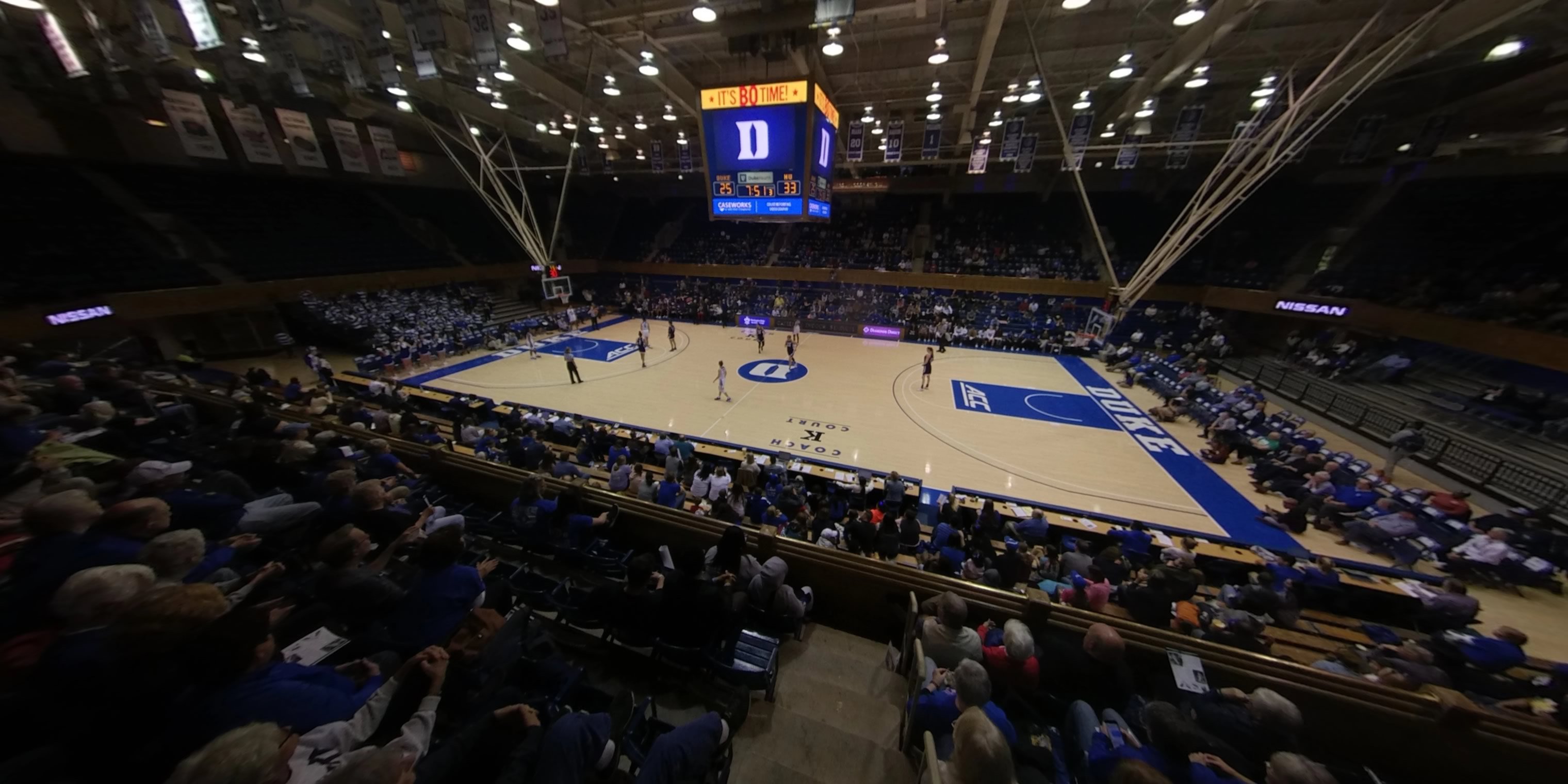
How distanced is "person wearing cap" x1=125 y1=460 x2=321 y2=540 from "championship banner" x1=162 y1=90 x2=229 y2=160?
671 inches

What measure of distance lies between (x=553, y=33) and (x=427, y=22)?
2.32 m

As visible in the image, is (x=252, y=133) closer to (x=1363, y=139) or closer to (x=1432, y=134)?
(x=1363, y=139)

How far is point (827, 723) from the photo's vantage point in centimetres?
365

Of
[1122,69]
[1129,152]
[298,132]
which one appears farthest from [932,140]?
[298,132]

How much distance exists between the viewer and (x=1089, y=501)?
425 inches

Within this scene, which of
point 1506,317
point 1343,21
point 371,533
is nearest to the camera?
point 371,533

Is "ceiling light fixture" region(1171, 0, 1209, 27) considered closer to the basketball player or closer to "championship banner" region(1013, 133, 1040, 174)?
"championship banner" region(1013, 133, 1040, 174)

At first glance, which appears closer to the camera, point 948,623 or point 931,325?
point 948,623

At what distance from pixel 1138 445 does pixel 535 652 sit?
52.6 feet

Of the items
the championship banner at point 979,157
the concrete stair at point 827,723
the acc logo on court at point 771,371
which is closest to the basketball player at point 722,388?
the acc logo on court at point 771,371

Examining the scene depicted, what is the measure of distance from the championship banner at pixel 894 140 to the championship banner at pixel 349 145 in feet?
64.8

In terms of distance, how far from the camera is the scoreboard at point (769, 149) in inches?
475

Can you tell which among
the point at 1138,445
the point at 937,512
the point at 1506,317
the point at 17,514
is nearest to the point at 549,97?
the point at 17,514

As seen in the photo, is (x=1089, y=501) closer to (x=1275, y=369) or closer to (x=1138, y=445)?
(x=1138, y=445)
